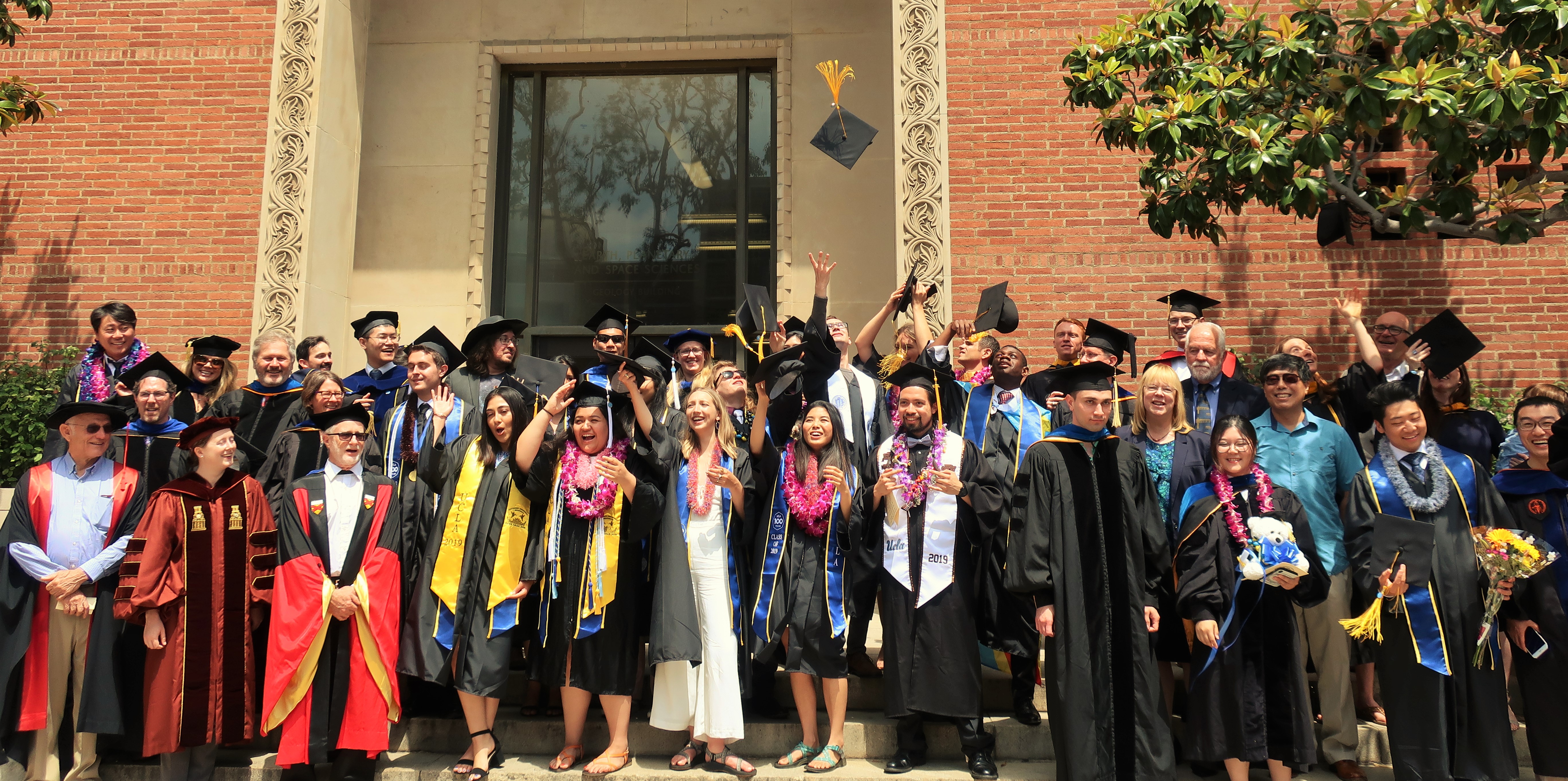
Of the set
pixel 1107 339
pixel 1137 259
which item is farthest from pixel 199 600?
pixel 1137 259

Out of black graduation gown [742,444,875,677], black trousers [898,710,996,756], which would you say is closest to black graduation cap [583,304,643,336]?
black graduation gown [742,444,875,677]

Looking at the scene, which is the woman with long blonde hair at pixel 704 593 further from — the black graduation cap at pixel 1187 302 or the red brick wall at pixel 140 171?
the red brick wall at pixel 140 171

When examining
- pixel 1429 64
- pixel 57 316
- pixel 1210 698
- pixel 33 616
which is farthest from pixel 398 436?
pixel 1429 64

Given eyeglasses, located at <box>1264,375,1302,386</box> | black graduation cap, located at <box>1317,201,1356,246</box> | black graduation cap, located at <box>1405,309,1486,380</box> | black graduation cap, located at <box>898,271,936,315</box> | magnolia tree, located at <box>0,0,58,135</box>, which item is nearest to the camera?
eyeglasses, located at <box>1264,375,1302,386</box>

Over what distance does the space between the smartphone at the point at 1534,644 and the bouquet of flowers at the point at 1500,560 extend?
0.23m

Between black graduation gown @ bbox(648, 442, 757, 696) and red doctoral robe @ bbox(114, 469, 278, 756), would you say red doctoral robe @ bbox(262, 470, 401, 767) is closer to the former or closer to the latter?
red doctoral robe @ bbox(114, 469, 278, 756)

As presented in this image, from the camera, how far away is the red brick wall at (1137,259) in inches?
322

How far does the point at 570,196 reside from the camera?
1016 cm

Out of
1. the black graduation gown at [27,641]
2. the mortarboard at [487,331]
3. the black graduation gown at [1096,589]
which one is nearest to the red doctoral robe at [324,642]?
the black graduation gown at [27,641]

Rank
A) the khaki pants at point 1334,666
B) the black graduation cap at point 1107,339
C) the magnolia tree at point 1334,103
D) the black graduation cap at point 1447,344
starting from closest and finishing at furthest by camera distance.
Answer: the magnolia tree at point 1334,103
the khaki pants at point 1334,666
the black graduation cap at point 1447,344
the black graduation cap at point 1107,339

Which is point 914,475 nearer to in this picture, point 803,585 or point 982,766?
point 803,585

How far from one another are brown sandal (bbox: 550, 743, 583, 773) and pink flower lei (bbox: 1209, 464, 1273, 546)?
3421 millimetres

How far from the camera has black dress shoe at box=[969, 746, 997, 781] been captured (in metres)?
4.97

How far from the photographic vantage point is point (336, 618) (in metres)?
5.07
